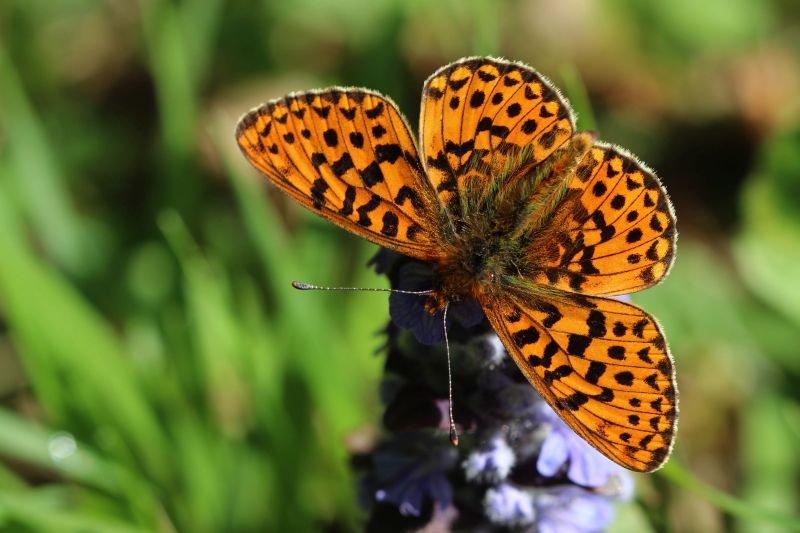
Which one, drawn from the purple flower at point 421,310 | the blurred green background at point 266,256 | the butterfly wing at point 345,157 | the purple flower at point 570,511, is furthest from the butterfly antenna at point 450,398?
the blurred green background at point 266,256

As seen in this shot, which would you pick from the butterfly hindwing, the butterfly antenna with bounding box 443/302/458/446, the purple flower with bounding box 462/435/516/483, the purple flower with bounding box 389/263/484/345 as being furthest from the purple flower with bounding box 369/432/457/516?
the butterfly hindwing

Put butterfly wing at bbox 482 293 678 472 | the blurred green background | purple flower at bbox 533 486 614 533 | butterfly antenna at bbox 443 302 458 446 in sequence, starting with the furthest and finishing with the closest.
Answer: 1. the blurred green background
2. purple flower at bbox 533 486 614 533
3. butterfly antenna at bbox 443 302 458 446
4. butterfly wing at bbox 482 293 678 472

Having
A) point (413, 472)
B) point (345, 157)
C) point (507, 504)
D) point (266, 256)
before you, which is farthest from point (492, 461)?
point (266, 256)

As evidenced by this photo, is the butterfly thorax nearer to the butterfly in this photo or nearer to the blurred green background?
the butterfly

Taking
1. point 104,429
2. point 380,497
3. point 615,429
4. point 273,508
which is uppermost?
point 615,429

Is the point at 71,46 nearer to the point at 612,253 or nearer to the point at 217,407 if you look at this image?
the point at 217,407

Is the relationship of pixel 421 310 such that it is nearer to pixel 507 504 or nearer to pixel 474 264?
pixel 474 264

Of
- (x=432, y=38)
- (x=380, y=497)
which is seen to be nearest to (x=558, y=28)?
(x=432, y=38)
